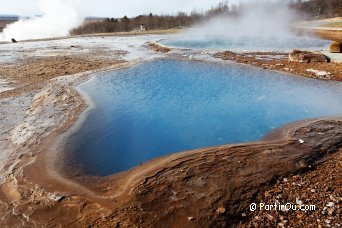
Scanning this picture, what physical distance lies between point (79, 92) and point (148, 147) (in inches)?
Answer: 209

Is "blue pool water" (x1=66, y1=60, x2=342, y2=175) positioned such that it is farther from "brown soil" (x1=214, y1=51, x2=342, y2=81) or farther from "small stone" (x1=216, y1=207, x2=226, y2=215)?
"small stone" (x1=216, y1=207, x2=226, y2=215)

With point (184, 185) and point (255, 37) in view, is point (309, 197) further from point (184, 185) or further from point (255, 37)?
point (255, 37)

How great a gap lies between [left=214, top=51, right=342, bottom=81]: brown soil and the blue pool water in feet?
2.71

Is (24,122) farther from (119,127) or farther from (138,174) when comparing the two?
(138,174)

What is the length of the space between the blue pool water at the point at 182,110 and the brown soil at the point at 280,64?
83 centimetres

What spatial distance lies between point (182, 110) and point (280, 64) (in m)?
8.16

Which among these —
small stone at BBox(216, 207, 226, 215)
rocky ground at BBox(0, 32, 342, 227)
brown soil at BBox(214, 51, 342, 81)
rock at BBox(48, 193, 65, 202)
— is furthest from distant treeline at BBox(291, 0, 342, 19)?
rock at BBox(48, 193, 65, 202)

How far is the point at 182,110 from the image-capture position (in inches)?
395

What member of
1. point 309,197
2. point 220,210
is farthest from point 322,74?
point 220,210

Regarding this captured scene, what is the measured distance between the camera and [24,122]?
9078 millimetres

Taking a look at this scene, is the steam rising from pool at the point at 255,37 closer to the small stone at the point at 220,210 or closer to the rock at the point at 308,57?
the rock at the point at 308,57

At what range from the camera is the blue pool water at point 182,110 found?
7.53 meters

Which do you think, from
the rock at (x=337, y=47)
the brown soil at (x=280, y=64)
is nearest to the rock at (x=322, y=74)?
the brown soil at (x=280, y=64)

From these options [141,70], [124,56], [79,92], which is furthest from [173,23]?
[79,92]
